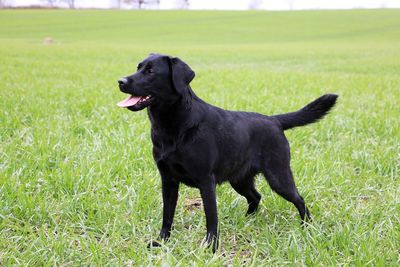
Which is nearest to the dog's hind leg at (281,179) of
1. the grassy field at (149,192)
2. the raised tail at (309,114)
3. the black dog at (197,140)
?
the black dog at (197,140)

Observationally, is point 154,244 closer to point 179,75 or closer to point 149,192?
point 149,192

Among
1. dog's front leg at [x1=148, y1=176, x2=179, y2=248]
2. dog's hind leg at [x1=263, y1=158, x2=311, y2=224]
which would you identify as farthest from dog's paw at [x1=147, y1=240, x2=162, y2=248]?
dog's hind leg at [x1=263, y1=158, x2=311, y2=224]

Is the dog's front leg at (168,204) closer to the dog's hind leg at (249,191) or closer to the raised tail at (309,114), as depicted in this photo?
the dog's hind leg at (249,191)

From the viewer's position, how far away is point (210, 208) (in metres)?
2.88

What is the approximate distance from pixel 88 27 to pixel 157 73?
2084 inches

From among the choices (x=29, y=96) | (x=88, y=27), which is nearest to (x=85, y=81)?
(x=29, y=96)

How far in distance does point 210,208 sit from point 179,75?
0.88m

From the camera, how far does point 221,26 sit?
54375mm

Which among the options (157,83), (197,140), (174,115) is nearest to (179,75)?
A: (157,83)

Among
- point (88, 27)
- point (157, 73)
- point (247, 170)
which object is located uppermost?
point (157, 73)

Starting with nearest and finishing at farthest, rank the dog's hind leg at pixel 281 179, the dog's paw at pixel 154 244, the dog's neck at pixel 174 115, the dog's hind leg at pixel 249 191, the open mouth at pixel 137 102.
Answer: the open mouth at pixel 137 102 < the dog's neck at pixel 174 115 < the dog's paw at pixel 154 244 < the dog's hind leg at pixel 281 179 < the dog's hind leg at pixel 249 191

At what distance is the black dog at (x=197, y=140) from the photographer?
2.74m

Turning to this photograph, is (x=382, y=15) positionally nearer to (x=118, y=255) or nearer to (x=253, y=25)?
(x=253, y=25)

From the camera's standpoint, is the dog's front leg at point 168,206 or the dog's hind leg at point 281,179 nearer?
the dog's front leg at point 168,206
